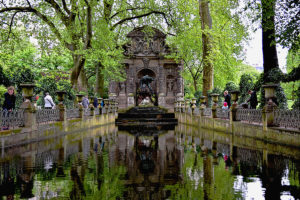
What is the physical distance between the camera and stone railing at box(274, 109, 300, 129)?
9758 mm

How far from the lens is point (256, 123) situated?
41.4ft

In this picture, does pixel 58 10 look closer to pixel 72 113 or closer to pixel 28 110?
pixel 72 113

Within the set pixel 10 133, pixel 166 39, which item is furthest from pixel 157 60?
pixel 10 133

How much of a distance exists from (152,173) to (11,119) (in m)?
5.99

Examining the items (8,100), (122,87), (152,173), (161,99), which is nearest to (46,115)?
(8,100)

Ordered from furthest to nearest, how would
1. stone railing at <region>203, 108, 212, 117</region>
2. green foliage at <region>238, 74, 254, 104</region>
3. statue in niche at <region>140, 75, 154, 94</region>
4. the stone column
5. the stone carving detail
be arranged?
the stone carving detail
the stone column
statue in niche at <region>140, 75, 154, 94</region>
stone railing at <region>203, 108, 212, 117</region>
green foliage at <region>238, 74, 254, 104</region>

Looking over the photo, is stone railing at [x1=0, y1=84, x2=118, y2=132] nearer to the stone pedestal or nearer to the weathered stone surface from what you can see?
the stone pedestal

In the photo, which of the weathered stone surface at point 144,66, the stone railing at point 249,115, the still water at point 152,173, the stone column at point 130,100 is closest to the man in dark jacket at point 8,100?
the still water at point 152,173

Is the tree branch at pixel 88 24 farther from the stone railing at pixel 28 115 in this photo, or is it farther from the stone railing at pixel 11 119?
the stone railing at pixel 11 119

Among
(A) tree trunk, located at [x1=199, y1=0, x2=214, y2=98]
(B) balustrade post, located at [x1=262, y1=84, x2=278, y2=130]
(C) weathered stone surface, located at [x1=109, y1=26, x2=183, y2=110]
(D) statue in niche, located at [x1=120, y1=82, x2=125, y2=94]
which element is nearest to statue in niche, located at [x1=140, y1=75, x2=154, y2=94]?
(C) weathered stone surface, located at [x1=109, y1=26, x2=183, y2=110]

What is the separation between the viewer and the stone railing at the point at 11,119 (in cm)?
1004

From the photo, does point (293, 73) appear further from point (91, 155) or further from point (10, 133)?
point (10, 133)

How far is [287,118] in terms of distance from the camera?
1031cm

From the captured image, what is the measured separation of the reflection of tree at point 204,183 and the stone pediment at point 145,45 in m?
30.1
